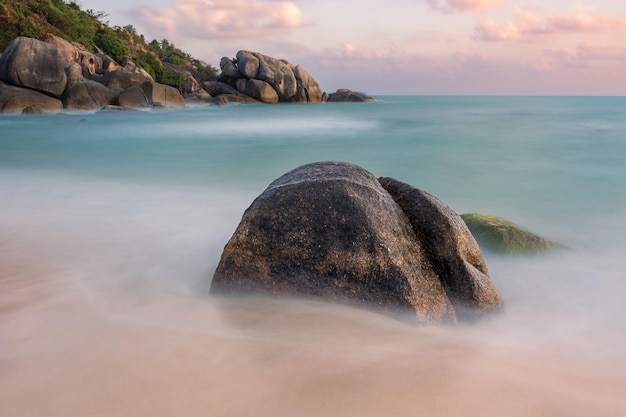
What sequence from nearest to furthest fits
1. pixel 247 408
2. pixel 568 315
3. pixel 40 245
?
pixel 247 408 < pixel 568 315 < pixel 40 245

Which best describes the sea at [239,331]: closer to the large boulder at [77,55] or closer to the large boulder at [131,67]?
the large boulder at [77,55]

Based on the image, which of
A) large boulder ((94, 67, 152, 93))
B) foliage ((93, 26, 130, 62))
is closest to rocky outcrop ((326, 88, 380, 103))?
foliage ((93, 26, 130, 62))

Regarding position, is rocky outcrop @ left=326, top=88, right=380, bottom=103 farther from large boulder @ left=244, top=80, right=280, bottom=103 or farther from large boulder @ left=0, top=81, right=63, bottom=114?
large boulder @ left=0, top=81, right=63, bottom=114

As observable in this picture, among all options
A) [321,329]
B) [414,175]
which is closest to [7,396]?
[321,329]

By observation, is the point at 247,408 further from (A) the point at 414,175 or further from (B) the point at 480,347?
(A) the point at 414,175

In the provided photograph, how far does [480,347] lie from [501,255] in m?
2.31

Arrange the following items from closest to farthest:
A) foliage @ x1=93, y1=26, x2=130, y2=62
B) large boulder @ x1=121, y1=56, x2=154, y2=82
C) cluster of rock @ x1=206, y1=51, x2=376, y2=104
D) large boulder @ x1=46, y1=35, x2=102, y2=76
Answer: large boulder @ x1=46, y1=35, x2=102, y2=76 < large boulder @ x1=121, y1=56, x2=154, y2=82 < foliage @ x1=93, y1=26, x2=130, y2=62 < cluster of rock @ x1=206, y1=51, x2=376, y2=104

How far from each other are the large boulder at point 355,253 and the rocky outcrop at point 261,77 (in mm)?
50735

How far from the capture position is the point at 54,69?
25.9 meters

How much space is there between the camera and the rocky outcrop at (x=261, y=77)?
174ft

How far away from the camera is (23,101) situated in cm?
2459

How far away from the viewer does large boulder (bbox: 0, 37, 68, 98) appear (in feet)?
81.9

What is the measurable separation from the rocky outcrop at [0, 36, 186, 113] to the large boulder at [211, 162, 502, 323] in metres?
25.1

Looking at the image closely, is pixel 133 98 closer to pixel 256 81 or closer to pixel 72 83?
pixel 72 83
